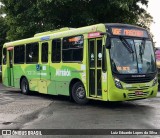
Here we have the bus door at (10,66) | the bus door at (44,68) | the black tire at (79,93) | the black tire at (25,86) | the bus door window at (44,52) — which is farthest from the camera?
the bus door at (10,66)

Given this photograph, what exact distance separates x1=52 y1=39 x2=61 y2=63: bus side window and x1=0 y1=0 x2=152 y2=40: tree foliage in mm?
7963

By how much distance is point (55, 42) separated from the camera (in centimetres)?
1619

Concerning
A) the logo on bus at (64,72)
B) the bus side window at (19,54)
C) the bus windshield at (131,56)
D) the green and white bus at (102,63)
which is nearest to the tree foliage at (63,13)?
the bus side window at (19,54)

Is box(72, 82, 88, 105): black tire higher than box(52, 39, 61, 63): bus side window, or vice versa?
box(52, 39, 61, 63): bus side window

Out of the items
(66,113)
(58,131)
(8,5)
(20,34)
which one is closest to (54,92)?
(66,113)

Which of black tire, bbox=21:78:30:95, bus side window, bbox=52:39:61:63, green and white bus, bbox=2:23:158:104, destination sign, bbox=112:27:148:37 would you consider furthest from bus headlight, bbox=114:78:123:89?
black tire, bbox=21:78:30:95

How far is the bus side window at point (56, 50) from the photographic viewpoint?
1584cm

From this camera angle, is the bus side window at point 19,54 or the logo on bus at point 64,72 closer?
the logo on bus at point 64,72

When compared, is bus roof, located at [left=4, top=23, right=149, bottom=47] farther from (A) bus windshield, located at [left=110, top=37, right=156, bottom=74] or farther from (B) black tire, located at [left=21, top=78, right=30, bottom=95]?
(B) black tire, located at [left=21, top=78, right=30, bottom=95]

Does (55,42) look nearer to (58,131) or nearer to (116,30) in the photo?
(116,30)

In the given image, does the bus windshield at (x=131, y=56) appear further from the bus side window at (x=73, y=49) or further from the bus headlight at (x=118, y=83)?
the bus side window at (x=73, y=49)

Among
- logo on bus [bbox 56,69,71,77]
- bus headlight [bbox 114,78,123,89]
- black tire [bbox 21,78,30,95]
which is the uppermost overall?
logo on bus [bbox 56,69,71,77]

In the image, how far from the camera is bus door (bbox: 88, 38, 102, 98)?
13.3m

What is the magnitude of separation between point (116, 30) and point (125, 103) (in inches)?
131
